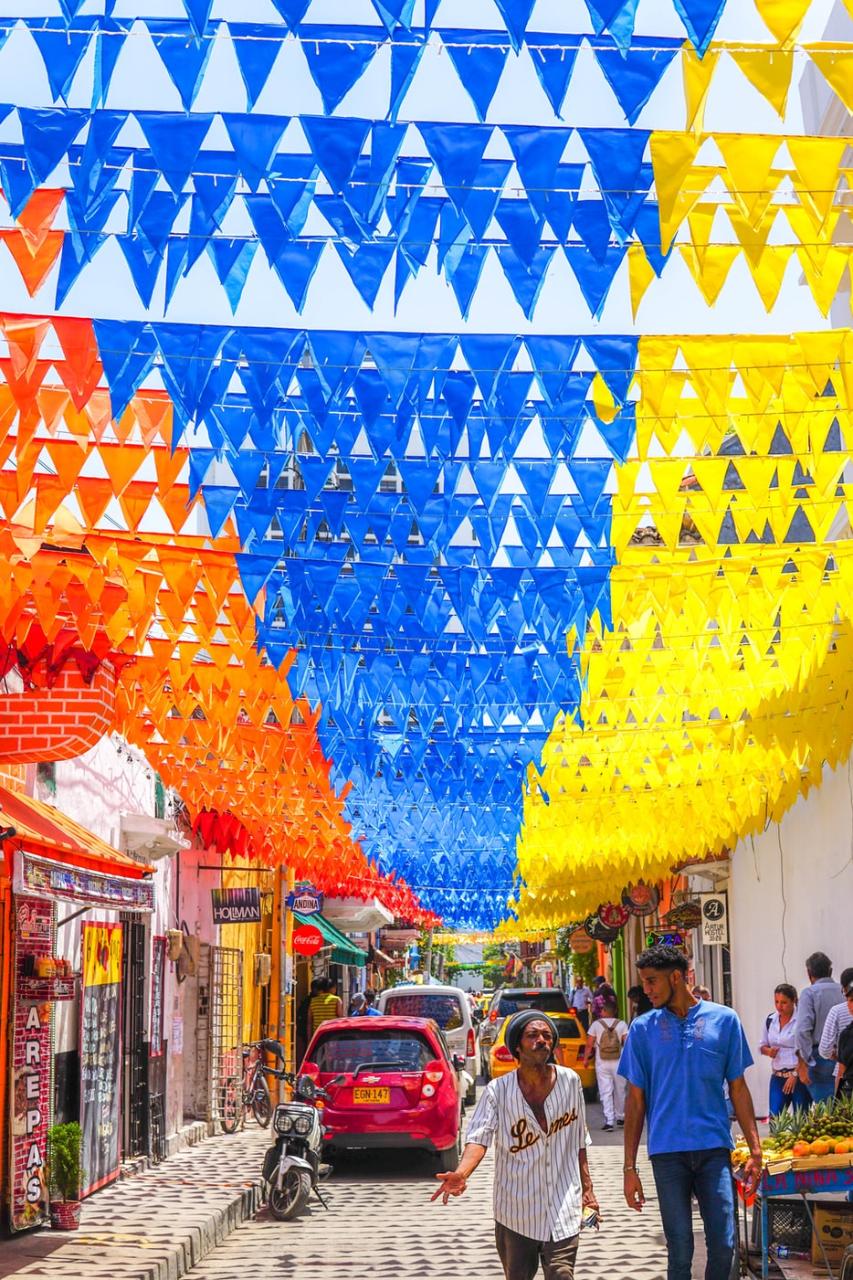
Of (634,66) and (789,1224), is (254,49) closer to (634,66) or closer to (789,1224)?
(634,66)

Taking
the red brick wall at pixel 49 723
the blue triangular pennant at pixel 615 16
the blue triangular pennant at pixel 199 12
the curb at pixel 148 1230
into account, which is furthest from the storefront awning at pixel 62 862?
the blue triangular pennant at pixel 615 16

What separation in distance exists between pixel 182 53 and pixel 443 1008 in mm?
23920

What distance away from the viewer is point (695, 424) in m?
8.23

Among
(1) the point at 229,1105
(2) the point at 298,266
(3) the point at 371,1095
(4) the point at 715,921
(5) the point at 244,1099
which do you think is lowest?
(1) the point at 229,1105

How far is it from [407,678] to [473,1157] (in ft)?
27.2

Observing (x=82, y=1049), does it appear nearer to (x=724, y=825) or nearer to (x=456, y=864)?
(x=724, y=825)

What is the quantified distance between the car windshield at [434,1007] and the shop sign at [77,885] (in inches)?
540

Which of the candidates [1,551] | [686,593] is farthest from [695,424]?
[1,551]

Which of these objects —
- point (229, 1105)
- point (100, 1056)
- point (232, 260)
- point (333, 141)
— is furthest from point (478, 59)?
point (229, 1105)

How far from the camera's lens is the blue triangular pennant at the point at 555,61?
16.8 ft

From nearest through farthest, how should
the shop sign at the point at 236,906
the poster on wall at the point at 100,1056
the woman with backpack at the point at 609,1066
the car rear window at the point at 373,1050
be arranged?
the poster on wall at the point at 100,1056, the car rear window at the point at 373,1050, the woman with backpack at the point at 609,1066, the shop sign at the point at 236,906

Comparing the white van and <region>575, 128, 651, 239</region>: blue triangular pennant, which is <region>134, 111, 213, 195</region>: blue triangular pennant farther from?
the white van

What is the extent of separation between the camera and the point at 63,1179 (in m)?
12.5

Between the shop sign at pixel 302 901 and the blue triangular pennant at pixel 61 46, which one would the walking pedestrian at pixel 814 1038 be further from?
the shop sign at pixel 302 901
